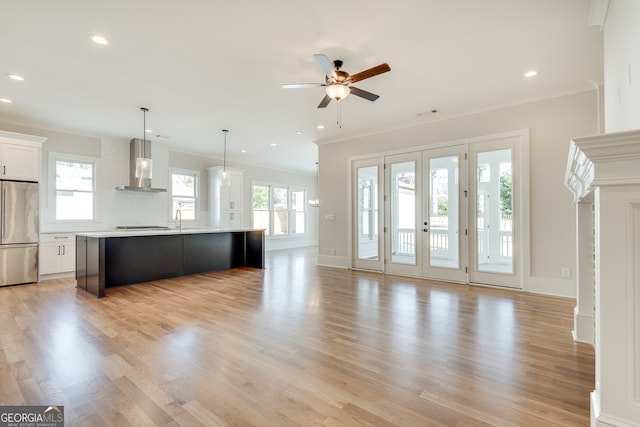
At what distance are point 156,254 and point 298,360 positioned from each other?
4.26 meters

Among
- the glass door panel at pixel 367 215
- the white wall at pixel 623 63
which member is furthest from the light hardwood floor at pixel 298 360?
the glass door panel at pixel 367 215

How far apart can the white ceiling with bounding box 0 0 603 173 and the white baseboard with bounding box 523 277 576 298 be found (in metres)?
2.72

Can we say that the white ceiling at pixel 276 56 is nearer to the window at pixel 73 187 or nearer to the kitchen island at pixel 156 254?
the window at pixel 73 187

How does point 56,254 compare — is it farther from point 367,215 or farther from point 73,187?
point 367,215

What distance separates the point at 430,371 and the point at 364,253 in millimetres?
4408

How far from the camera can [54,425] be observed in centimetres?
173

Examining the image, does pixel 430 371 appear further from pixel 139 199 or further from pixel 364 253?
pixel 139 199

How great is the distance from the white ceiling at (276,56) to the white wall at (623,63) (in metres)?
0.37

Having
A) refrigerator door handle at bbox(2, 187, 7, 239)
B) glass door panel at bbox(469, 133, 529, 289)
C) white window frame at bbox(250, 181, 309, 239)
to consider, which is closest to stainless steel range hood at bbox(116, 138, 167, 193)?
refrigerator door handle at bbox(2, 187, 7, 239)

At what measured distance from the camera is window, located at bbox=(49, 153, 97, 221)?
6.19 m

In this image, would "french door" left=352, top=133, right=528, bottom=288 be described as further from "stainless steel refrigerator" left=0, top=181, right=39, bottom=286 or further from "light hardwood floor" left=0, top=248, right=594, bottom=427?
"stainless steel refrigerator" left=0, top=181, right=39, bottom=286

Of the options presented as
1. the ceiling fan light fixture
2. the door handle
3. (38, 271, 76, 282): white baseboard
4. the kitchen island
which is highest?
the ceiling fan light fixture

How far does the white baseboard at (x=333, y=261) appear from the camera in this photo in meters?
6.84

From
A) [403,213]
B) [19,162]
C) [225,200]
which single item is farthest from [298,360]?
[225,200]
